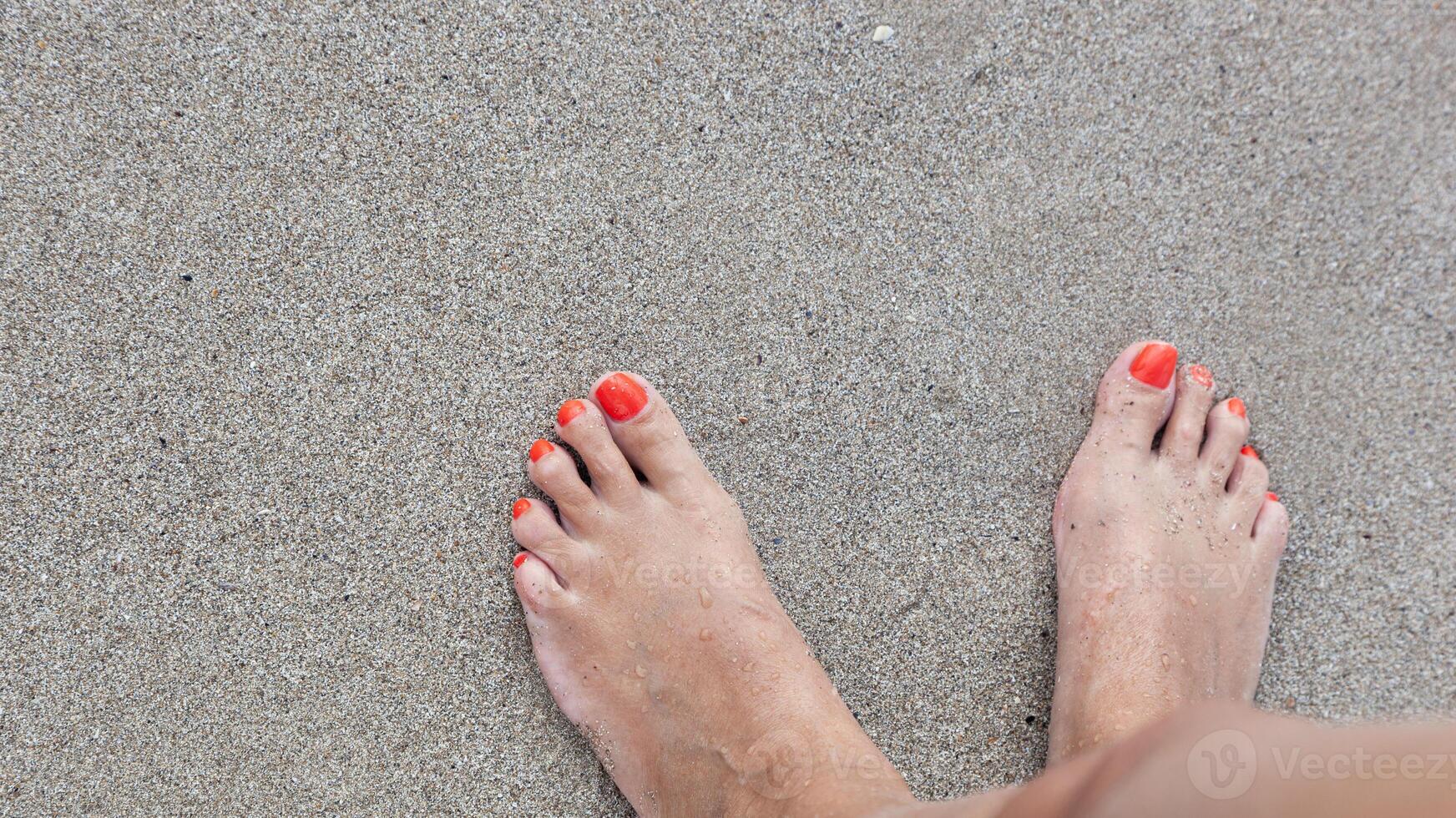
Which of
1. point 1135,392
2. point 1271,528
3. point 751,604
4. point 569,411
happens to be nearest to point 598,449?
point 569,411

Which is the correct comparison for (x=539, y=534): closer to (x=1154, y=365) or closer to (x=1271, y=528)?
(x=1154, y=365)

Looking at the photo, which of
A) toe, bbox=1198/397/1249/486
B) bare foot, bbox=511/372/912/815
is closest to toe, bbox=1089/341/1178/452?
toe, bbox=1198/397/1249/486

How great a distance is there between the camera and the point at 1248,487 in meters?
1.32

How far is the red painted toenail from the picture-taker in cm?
121

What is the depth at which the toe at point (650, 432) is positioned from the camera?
1.22 meters

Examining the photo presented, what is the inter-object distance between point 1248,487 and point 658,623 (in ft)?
3.18

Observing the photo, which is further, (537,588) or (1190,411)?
(1190,411)

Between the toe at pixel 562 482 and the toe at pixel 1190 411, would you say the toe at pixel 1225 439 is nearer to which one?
the toe at pixel 1190 411

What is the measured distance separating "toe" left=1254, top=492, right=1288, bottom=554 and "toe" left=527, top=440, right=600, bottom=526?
105 cm

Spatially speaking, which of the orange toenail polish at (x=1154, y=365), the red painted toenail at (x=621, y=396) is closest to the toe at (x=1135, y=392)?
the orange toenail polish at (x=1154, y=365)

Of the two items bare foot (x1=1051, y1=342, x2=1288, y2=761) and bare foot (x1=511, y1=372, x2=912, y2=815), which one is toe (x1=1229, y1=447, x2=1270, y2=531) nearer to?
bare foot (x1=1051, y1=342, x2=1288, y2=761)

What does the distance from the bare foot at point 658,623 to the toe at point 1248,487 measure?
2.33 feet

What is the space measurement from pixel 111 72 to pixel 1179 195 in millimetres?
1627

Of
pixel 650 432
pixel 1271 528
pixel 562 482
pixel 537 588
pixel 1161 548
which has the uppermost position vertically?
pixel 1271 528
